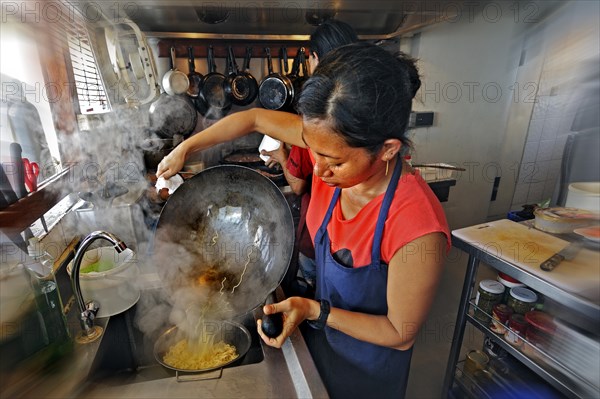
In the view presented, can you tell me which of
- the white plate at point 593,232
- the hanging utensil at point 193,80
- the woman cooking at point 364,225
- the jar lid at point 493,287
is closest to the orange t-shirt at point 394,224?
the woman cooking at point 364,225

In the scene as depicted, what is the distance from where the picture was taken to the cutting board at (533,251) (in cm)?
82

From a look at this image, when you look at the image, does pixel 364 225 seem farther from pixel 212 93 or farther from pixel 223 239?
pixel 212 93

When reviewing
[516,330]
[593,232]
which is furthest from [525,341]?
[593,232]

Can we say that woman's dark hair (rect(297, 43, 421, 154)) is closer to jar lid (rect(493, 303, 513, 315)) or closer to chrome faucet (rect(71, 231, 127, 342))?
chrome faucet (rect(71, 231, 127, 342))

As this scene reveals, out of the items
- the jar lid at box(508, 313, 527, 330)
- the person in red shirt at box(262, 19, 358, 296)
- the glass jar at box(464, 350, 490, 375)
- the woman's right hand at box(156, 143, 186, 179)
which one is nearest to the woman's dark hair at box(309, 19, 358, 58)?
the person in red shirt at box(262, 19, 358, 296)

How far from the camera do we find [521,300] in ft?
3.93

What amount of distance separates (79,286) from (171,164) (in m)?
0.40

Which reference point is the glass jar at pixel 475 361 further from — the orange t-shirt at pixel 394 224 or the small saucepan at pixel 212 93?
the small saucepan at pixel 212 93

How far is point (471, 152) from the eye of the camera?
2.74 meters

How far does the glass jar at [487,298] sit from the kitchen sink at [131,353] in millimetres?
947

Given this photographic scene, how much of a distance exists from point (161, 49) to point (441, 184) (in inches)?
85.6

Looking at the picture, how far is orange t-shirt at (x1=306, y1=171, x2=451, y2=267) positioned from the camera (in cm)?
73

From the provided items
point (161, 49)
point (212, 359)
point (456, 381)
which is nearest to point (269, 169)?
point (161, 49)

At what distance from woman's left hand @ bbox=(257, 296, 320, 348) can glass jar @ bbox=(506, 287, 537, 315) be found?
2.91 ft
